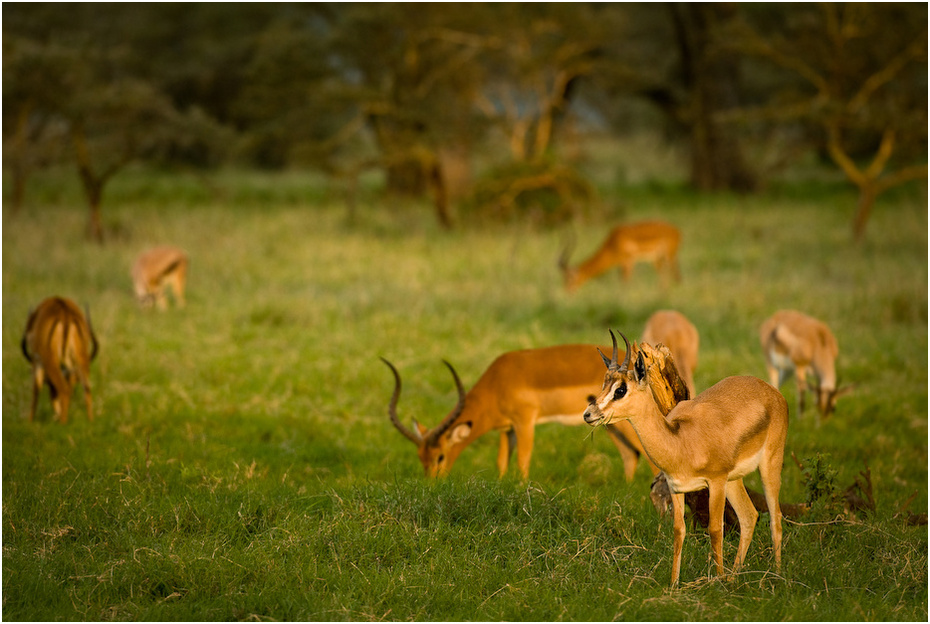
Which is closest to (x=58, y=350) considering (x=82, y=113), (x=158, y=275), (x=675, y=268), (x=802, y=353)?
(x=158, y=275)

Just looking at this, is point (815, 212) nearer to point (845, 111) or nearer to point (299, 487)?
point (845, 111)

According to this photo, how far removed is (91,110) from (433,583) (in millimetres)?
16312

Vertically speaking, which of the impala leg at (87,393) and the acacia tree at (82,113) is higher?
the acacia tree at (82,113)

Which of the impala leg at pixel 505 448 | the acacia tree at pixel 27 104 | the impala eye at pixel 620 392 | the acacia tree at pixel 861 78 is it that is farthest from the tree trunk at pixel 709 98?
the impala eye at pixel 620 392

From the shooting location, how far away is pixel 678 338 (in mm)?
7684

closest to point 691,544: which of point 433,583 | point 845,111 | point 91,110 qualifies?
point 433,583

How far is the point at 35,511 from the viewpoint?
17.4ft

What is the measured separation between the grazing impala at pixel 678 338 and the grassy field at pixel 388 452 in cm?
88

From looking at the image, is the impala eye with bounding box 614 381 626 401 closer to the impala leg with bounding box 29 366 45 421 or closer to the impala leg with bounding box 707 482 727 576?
the impala leg with bounding box 707 482 727 576

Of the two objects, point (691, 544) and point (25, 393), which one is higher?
point (25, 393)

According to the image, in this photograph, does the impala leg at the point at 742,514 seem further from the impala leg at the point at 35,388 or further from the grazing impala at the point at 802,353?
the impala leg at the point at 35,388

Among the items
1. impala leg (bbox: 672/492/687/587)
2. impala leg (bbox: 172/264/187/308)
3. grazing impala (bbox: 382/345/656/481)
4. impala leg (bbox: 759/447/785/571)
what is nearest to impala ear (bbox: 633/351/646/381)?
impala leg (bbox: 672/492/687/587)

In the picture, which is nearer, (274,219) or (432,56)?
(274,219)

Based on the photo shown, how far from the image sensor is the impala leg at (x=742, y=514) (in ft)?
14.2
